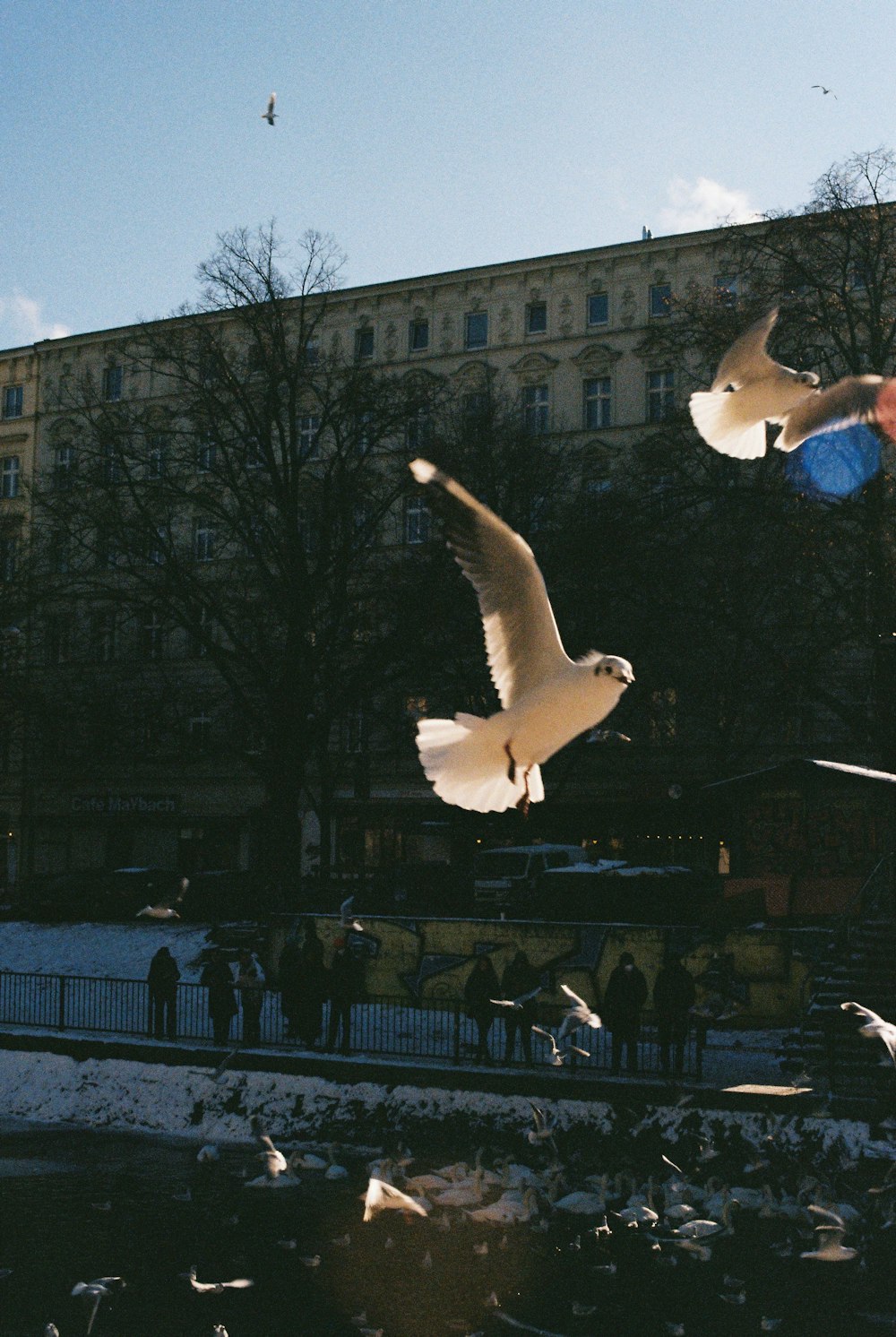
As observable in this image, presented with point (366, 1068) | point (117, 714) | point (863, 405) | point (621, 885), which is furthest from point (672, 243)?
point (863, 405)

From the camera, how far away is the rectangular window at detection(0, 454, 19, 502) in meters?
66.0

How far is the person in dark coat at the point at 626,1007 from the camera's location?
20.5 m

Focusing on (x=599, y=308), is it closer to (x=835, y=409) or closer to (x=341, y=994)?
(x=341, y=994)

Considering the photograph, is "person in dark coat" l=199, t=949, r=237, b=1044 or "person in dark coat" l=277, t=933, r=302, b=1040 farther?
"person in dark coat" l=199, t=949, r=237, b=1044

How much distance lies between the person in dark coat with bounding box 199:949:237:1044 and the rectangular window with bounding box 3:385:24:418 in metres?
48.7

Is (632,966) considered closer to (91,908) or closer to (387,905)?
(387,905)

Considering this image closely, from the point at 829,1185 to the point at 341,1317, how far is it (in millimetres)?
6015

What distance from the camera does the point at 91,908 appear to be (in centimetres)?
4028

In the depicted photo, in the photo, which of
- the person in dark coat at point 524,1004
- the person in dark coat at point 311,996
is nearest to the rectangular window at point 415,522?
the person in dark coat at point 524,1004

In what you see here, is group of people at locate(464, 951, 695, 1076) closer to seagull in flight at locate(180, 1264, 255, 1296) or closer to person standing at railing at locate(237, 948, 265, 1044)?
person standing at railing at locate(237, 948, 265, 1044)

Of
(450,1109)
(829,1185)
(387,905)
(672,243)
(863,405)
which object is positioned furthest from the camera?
(672,243)

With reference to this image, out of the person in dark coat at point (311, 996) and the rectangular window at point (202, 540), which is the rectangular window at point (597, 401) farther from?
the person in dark coat at point (311, 996)

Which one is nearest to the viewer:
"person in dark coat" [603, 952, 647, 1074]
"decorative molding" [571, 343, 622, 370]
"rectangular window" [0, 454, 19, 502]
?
"person in dark coat" [603, 952, 647, 1074]

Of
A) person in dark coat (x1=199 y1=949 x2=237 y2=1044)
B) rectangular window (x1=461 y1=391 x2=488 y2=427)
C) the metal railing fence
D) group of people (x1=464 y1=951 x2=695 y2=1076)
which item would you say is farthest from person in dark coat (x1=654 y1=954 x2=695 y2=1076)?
rectangular window (x1=461 y1=391 x2=488 y2=427)
